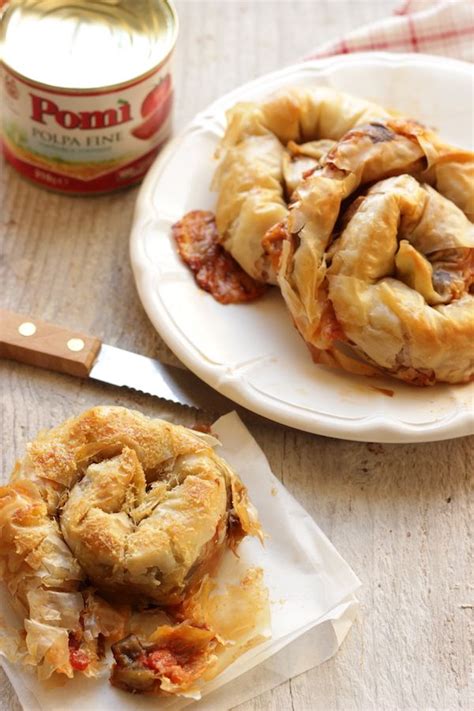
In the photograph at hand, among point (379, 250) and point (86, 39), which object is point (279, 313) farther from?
point (86, 39)

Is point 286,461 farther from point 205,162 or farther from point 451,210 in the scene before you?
point 205,162

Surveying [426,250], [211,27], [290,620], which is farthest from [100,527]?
[211,27]

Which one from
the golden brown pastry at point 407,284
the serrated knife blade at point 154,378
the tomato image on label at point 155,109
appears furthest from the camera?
the tomato image on label at point 155,109

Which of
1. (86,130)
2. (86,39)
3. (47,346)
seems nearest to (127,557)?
(47,346)

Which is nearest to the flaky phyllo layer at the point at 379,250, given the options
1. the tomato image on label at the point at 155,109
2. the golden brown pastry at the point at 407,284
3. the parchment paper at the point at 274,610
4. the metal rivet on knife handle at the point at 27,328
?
the golden brown pastry at the point at 407,284

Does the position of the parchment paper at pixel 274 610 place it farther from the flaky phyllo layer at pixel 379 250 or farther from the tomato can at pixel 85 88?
the tomato can at pixel 85 88

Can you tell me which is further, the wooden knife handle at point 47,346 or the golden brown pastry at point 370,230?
the wooden knife handle at point 47,346

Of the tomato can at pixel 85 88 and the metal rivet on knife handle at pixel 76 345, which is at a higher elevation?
the tomato can at pixel 85 88

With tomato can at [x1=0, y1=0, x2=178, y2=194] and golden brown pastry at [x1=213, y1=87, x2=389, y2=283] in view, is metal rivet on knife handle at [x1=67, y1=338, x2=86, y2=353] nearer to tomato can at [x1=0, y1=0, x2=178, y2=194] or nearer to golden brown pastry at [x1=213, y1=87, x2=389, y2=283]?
golden brown pastry at [x1=213, y1=87, x2=389, y2=283]
